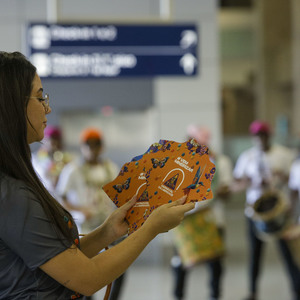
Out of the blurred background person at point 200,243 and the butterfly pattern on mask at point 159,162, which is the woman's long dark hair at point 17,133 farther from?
the blurred background person at point 200,243

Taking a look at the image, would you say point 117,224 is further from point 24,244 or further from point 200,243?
point 200,243

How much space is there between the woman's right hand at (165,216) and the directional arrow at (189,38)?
421cm

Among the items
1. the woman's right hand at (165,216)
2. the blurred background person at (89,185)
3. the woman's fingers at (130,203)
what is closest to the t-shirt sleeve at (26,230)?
the woman's right hand at (165,216)

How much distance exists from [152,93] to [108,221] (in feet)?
21.4

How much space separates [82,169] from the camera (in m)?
5.70

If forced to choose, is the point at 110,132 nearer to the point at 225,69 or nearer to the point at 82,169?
the point at 82,169

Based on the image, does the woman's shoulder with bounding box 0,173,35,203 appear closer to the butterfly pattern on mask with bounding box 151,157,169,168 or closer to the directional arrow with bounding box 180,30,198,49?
Answer: the butterfly pattern on mask with bounding box 151,157,169,168

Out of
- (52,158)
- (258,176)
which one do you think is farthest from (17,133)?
(258,176)

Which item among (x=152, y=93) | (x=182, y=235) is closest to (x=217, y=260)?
(x=182, y=235)

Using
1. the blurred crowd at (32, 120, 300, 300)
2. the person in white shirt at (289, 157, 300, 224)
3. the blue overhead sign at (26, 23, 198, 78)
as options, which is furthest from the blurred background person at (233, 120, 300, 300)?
the blue overhead sign at (26, 23, 198, 78)

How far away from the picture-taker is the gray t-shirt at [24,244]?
1.67 m

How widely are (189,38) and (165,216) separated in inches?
168

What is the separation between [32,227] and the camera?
1.68 meters

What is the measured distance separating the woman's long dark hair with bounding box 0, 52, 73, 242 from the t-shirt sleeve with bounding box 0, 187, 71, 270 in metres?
0.05
